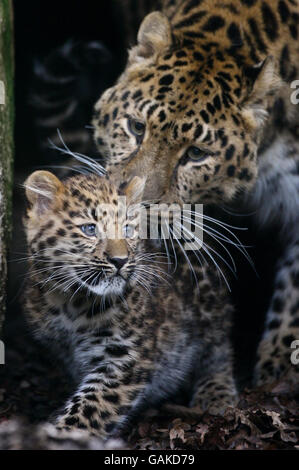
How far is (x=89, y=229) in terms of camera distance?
5930mm

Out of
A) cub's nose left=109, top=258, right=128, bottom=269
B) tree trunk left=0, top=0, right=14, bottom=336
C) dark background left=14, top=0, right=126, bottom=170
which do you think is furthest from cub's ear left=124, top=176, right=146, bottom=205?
dark background left=14, top=0, right=126, bottom=170

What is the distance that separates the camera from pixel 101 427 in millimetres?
5996

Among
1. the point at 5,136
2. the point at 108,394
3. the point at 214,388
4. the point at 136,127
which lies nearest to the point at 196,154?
the point at 136,127

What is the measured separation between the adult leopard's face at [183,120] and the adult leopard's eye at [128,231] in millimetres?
505

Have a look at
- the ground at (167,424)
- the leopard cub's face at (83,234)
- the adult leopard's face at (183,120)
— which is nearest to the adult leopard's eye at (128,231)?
the leopard cub's face at (83,234)

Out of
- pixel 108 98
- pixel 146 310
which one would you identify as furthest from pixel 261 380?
pixel 108 98

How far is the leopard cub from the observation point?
19.3ft

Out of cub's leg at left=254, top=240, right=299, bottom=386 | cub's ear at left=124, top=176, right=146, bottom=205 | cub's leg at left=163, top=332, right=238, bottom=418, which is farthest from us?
cub's leg at left=254, top=240, right=299, bottom=386

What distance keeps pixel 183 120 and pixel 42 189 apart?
1439 mm

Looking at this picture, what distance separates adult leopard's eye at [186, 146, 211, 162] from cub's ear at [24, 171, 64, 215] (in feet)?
4.40

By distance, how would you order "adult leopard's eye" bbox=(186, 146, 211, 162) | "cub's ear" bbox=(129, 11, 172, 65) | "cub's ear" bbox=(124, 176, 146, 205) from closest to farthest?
"cub's ear" bbox=(124, 176, 146, 205) → "adult leopard's eye" bbox=(186, 146, 211, 162) → "cub's ear" bbox=(129, 11, 172, 65)

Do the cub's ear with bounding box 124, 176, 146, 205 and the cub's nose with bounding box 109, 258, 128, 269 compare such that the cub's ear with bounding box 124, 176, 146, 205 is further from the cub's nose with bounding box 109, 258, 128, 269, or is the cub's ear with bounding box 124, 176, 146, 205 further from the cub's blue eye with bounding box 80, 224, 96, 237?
the cub's nose with bounding box 109, 258, 128, 269

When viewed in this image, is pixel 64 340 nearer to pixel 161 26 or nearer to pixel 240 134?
pixel 240 134
